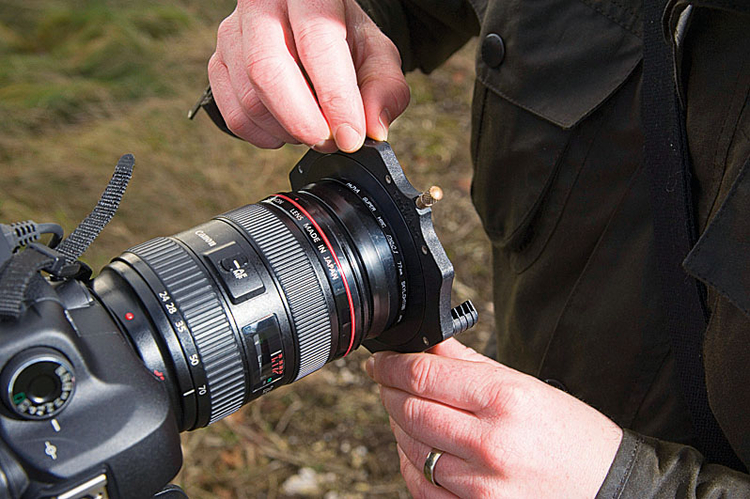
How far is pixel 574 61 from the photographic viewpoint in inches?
41.8

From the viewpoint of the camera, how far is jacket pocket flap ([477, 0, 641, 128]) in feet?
3.31

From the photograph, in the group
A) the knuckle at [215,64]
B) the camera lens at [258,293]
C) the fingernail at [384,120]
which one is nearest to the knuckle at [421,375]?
the camera lens at [258,293]

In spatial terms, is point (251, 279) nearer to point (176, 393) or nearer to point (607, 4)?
point (176, 393)

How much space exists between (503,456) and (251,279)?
42cm

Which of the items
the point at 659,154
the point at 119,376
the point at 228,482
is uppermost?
the point at 659,154

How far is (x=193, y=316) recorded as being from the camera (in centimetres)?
96

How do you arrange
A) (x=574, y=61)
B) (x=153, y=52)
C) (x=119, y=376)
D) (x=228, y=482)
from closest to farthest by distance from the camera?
1. (x=119, y=376)
2. (x=574, y=61)
3. (x=228, y=482)
4. (x=153, y=52)

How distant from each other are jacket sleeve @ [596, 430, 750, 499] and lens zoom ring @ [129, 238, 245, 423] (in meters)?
0.50

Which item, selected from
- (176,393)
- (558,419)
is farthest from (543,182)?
(176,393)

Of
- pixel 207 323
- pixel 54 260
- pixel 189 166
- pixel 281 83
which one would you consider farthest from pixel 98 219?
pixel 189 166

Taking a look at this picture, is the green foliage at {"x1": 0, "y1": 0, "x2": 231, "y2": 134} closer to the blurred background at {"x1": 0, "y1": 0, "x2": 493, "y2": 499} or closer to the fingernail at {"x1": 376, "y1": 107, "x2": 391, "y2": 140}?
the blurred background at {"x1": 0, "y1": 0, "x2": 493, "y2": 499}

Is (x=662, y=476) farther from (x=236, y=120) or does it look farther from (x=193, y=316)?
(x=236, y=120)

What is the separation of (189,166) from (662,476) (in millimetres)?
2349

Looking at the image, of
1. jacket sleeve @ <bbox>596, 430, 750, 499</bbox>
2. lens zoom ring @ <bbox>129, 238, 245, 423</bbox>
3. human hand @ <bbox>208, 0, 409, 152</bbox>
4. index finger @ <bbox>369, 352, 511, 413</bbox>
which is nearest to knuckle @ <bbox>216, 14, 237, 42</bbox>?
human hand @ <bbox>208, 0, 409, 152</bbox>
